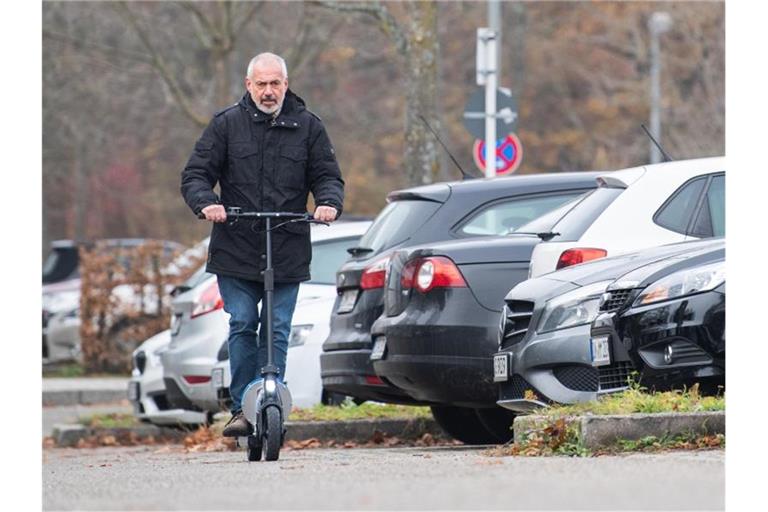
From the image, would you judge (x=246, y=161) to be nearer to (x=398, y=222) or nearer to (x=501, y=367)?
(x=501, y=367)

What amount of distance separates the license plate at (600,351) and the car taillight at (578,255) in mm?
1142

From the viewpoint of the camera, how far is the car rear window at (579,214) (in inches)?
389

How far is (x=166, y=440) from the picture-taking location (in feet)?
52.2

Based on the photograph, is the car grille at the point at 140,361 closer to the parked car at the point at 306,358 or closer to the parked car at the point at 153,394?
the parked car at the point at 153,394

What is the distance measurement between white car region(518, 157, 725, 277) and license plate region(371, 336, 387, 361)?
1.05 metres

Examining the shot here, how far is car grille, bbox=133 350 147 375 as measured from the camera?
15267 mm

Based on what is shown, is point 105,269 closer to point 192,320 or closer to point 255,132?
point 192,320

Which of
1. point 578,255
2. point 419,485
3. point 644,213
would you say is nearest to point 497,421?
point 578,255

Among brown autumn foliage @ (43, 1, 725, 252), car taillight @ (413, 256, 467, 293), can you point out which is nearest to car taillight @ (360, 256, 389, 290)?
car taillight @ (413, 256, 467, 293)

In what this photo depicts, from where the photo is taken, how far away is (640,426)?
796cm

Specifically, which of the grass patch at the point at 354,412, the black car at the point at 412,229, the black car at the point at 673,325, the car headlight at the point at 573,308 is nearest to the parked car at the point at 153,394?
the grass patch at the point at 354,412

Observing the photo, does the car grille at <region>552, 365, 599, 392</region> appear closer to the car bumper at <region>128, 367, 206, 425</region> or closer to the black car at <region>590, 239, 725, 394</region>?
the black car at <region>590, 239, 725, 394</region>
